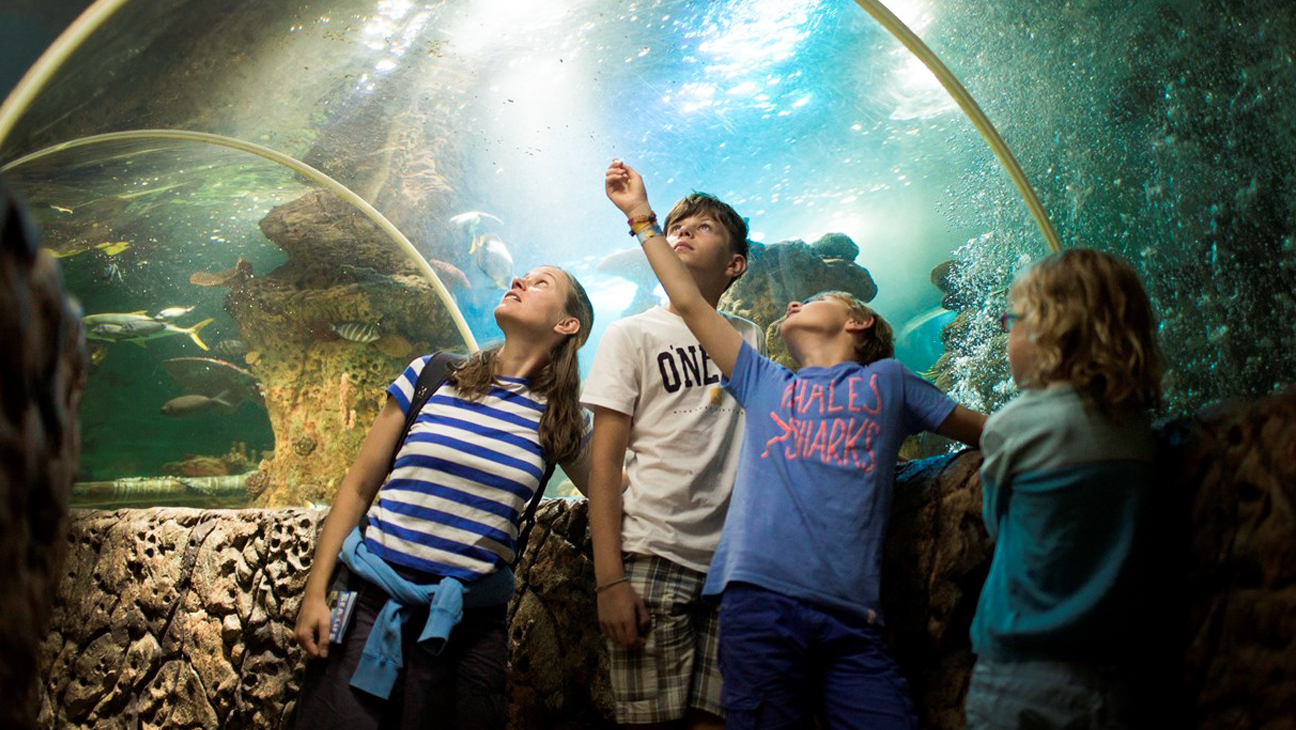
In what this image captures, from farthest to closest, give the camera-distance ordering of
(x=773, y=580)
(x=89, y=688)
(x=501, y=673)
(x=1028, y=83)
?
(x=1028, y=83)
(x=89, y=688)
(x=501, y=673)
(x=773, y=580)

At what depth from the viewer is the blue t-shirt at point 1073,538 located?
1163 mm

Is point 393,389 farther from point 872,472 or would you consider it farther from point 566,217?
point 566,217

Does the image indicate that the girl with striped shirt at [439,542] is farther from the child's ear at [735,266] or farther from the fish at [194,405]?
the fish at [194,405]

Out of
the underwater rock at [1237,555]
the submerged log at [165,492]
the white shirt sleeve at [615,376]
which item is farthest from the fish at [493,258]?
the underwater rock at [1237,555]

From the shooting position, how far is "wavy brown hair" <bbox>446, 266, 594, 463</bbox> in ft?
6.54

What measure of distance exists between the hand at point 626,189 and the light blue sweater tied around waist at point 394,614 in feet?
3.60

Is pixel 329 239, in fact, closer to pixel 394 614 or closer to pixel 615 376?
pixel 615 376

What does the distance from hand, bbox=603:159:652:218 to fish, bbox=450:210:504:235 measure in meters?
4.62

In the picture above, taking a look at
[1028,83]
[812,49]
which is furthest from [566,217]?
[1028,83]

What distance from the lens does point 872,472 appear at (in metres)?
1.56

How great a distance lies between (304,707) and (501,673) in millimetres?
476

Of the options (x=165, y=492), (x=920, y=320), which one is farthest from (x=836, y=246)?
(x=165, y=492)

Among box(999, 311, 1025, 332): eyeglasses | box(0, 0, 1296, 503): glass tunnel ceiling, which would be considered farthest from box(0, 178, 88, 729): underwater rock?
box(0, 0, 1296, 503): glass tunnel ceiling

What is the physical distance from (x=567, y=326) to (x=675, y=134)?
479 centimetres
